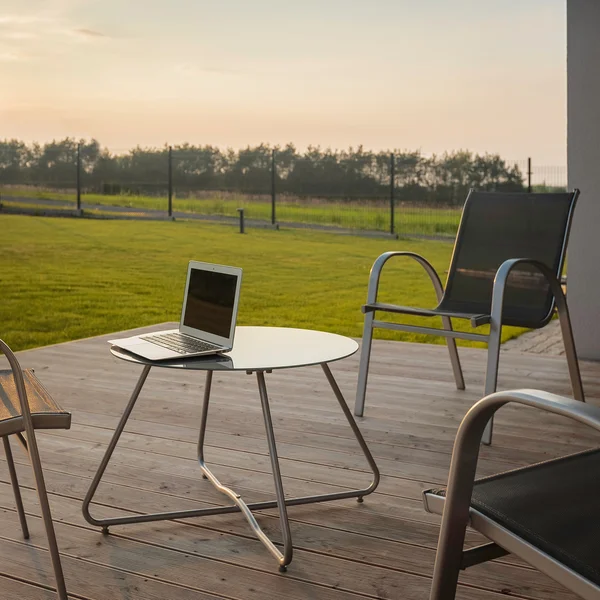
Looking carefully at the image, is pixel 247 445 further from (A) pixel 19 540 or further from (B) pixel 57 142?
(B) pixel 57 142

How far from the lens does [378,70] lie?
8.48 m

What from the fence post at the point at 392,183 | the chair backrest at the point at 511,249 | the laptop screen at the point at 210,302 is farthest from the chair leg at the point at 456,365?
the fence post at the point at 392,183

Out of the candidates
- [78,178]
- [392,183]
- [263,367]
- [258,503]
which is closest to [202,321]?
[263,367]

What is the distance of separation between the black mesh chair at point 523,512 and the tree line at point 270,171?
663 cm

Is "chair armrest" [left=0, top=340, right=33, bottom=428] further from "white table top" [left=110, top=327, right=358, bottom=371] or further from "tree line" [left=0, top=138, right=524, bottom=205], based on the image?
"tree line" [left=0, top=138, right=524, bottom=205]

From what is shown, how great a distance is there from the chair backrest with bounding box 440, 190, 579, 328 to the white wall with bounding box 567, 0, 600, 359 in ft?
A: 3.29

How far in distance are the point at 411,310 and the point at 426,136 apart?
558cm

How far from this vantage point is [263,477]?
100 inches

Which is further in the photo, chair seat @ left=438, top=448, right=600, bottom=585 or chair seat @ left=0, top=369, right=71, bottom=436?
chair seat @ left=0, top=369, right=71, bottom=436

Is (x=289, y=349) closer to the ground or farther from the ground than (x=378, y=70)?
closer to the ground

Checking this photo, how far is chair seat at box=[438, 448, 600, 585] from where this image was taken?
1176 millimetres

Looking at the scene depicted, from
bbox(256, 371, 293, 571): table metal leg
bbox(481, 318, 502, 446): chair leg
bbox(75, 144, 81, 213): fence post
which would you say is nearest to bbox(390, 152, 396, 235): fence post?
bbox(75, 144, 81, 213): fence post

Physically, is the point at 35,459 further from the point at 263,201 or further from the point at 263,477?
the point at 263,201

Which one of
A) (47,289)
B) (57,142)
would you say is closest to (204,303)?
(47,289)
